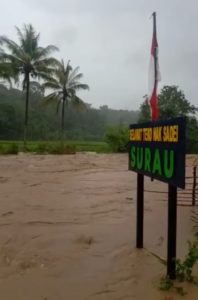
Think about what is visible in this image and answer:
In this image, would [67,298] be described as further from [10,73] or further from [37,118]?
[37,118]

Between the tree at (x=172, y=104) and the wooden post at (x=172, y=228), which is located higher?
the tree at (x=172, y=104)

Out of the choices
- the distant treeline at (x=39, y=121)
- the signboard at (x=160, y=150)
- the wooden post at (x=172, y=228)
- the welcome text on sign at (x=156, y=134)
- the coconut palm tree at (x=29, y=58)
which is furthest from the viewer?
the distant treeline at (x=39, y=121)

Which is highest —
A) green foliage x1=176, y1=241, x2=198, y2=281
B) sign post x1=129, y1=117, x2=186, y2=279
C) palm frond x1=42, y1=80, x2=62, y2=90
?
palm frond x1=42, y1=80, x2=62, y2=90

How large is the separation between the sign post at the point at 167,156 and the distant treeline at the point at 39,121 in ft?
153

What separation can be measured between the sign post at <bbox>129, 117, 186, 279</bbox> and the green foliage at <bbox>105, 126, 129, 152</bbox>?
34.5 m

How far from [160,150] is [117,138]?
1419 inches

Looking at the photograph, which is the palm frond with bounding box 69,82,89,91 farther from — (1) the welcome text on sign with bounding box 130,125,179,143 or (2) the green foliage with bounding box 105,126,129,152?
(1) the welcome text on sign with bounding box 130,125,179,143

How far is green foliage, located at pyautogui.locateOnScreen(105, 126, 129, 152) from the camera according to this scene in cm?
4066

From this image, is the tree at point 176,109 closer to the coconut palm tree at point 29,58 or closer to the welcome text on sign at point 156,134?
the coconut palm tree at point 29,58

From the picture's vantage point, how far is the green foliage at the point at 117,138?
40.7 m

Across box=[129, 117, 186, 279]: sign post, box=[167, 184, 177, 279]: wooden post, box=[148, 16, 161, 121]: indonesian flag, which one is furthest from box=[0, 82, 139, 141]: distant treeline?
box=[167, 184, 177, 279]: wooden post

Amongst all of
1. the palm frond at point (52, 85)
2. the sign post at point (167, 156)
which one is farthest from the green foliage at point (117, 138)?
the sign post at point (167, 156)

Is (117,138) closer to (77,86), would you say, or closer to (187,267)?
(77,86)

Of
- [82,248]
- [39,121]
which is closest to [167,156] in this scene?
[82,248]
